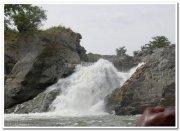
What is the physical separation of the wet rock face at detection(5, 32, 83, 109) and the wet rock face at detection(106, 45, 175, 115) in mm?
1933

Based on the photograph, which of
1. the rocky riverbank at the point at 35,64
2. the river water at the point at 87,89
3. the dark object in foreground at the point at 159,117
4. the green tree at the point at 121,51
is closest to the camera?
the dark object in foreground at the point at 159,117

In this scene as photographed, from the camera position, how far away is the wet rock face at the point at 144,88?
884 centimetres

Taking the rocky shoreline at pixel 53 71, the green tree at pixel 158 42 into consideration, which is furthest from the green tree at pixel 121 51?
the rocky shoreline at pixel 53 71

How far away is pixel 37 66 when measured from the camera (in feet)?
37.2

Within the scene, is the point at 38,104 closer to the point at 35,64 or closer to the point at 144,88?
the point at 35,64

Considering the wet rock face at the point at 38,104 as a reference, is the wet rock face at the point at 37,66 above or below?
above

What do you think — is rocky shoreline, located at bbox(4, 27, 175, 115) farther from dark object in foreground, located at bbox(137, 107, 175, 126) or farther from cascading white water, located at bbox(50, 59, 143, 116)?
dark object in foreground, located at bbox(137, 107, 175, 126)

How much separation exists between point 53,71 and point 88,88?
5.48ft

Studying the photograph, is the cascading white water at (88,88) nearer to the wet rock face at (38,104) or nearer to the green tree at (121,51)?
the wet rock face at (38,104)

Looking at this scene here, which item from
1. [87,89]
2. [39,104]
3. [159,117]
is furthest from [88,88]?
[159,117]

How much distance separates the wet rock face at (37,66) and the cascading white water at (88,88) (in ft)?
1.63

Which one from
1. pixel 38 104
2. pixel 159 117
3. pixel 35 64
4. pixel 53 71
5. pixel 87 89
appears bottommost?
pixel 159 117

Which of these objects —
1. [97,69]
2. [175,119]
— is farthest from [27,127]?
[97,69]

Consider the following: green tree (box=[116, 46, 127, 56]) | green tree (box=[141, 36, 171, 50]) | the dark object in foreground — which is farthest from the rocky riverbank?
the dark object in foreground
